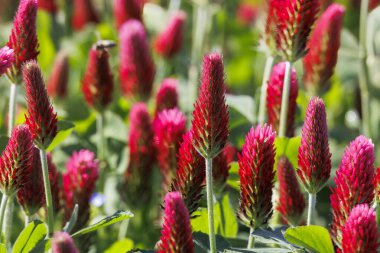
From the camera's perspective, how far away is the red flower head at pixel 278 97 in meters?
2.69

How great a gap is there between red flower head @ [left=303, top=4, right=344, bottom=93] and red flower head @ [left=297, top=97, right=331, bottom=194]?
909 mm

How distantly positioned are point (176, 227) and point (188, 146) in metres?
0.39

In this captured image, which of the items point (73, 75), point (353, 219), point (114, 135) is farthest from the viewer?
point (73, 75)

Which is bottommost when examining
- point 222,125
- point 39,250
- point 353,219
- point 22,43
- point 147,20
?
point 39,250

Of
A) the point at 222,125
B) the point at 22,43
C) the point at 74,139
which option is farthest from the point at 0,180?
the point at 74,139

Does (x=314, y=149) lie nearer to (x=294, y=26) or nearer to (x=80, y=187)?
(x=294, y=26)

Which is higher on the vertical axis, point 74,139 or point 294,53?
point 294,53

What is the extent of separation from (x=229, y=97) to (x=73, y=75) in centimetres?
159

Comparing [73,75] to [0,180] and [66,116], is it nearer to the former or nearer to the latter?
[66,116]

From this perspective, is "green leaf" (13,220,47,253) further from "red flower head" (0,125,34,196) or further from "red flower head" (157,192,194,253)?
"red flower head" (157,192,194,253)

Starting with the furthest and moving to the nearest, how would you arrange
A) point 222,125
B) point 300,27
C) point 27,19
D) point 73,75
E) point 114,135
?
1. point 73,75
2. point 114,135
3. point 300,27
4. point 27,19
5. point 222,125

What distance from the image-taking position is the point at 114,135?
3592mm

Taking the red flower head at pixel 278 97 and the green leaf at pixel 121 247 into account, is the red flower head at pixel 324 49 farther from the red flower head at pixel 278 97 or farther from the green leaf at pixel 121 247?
the green leaf at pixel 121 247

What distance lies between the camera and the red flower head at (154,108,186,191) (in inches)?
100
